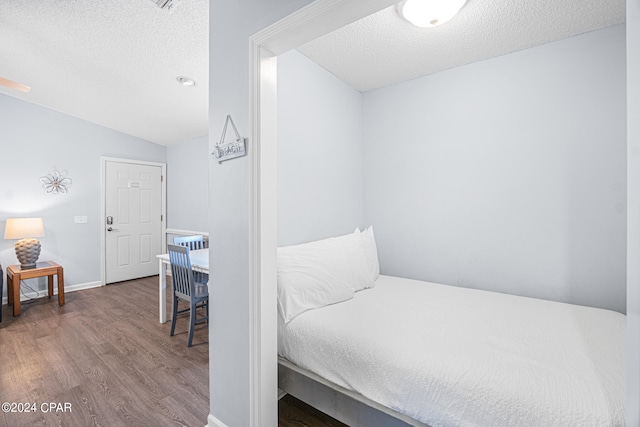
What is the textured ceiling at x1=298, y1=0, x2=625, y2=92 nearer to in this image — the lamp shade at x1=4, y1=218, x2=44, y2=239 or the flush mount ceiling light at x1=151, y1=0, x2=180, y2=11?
the flush mount ceiling light at x1=151, y1=0, x2=180, y2=11

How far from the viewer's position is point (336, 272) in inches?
78.4

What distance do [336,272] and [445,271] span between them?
1.19m

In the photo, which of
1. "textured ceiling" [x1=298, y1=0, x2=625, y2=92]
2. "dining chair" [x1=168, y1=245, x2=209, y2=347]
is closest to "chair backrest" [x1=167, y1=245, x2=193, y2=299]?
"dining chair" [x1=168, y1=245, x2=209, y2=347]

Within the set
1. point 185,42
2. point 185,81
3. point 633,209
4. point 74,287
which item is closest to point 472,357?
point 633,209

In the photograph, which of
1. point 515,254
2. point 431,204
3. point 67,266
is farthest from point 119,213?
point 515,254

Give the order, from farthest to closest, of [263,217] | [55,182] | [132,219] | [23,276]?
1. [132,219]
2. [55,182]
3. [23,276]
4. [263,217]

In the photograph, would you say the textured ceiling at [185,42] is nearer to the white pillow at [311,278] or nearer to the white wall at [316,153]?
the white wall at [316,153]

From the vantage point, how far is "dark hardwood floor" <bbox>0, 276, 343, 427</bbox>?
1.78 m

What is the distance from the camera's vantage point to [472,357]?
126cm

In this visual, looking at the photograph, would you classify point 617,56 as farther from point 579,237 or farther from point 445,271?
point 445,271

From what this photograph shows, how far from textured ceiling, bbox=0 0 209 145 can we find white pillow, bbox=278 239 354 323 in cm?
188

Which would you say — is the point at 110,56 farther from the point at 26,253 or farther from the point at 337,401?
Answer: the point at 337,401

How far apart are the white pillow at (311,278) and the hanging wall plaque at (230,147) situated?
688mm

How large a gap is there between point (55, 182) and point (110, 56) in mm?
2524
